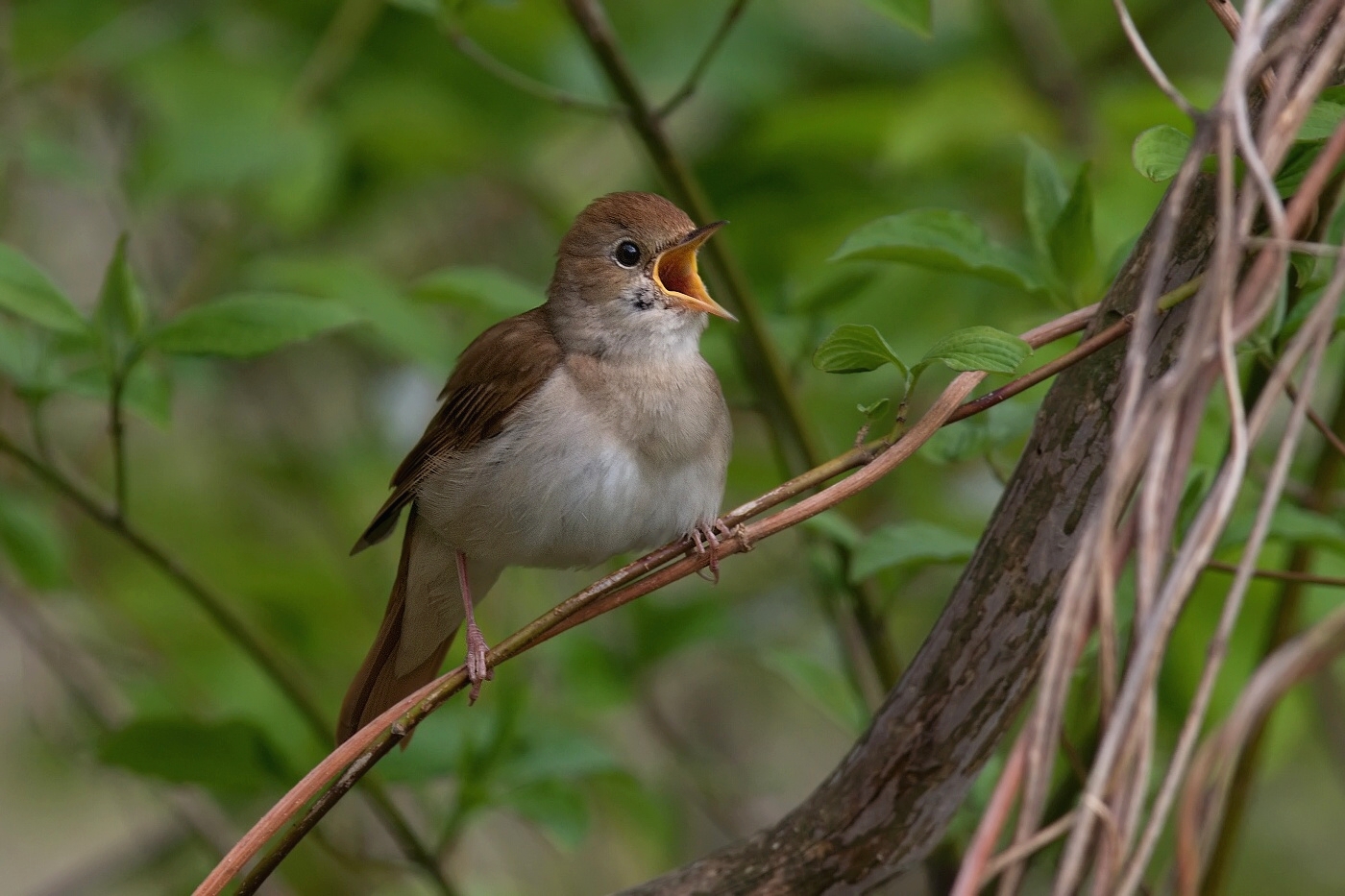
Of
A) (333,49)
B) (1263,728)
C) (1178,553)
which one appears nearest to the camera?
(1178,553)

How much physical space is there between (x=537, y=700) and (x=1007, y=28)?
6.61 ft

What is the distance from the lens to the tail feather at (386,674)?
2494mm

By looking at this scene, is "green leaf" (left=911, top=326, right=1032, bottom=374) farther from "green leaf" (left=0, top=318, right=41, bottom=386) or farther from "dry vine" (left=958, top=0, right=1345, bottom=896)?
"green leaf" (left=0, top=318, right=41, bottom=386)

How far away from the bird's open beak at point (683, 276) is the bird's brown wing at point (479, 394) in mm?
234

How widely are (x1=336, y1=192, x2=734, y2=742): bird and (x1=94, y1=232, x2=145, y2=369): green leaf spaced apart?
586 millimetres

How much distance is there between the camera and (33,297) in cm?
197

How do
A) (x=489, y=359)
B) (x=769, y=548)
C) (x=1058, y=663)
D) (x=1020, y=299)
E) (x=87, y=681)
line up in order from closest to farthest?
(x=1058, y=663)
(x=489, y=359)
(x=1020, y=299)
(x=87, y=681)
(x=769, y=548)

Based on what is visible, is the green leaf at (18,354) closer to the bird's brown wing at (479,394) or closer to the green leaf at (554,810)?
the bird's brown wing at (479,394)

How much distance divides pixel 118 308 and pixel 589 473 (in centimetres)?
78

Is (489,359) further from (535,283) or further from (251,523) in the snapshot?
(251,523)

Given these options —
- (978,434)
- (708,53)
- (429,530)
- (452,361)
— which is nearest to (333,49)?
(452,361)

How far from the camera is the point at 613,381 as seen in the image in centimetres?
261

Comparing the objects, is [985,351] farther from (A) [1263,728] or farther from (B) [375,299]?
(B) [375,299]

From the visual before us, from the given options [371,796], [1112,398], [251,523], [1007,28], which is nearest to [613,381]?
[371,796]
